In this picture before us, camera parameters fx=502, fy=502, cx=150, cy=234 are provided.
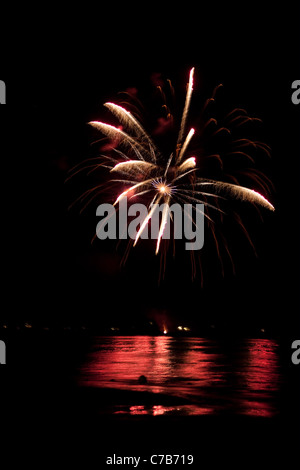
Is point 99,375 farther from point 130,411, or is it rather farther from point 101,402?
point 130,411

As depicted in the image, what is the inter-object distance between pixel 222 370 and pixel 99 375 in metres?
5.64

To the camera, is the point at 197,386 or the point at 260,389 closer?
the point at 260,389

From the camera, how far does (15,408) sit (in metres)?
11.0

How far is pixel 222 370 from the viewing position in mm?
20516

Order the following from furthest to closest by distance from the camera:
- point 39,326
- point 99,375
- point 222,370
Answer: point 39,326
point 222,370
point 99,375

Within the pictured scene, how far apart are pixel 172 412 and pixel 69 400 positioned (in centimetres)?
274

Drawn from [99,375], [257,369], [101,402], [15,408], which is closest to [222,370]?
[257,369]

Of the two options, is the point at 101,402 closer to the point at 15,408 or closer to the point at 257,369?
the point at 15,408

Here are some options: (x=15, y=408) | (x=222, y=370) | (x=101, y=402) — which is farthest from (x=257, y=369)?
(x=15, y=408)
